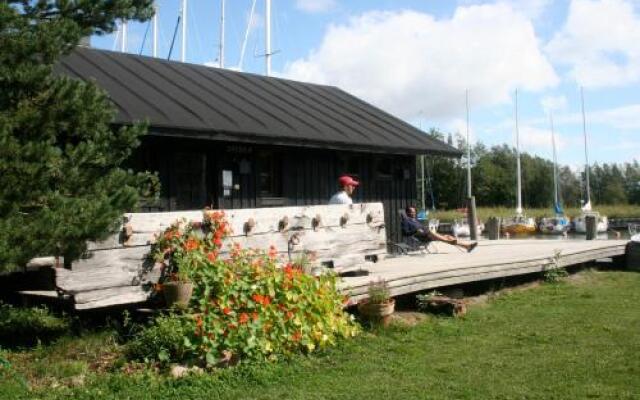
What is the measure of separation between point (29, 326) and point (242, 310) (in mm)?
2450

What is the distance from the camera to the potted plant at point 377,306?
810 centimetres

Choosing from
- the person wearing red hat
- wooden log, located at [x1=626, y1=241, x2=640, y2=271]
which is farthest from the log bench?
wooden log, located at [x1=626, y1=241, x2=640, y2=271]

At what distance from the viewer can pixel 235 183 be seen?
12.4 meters

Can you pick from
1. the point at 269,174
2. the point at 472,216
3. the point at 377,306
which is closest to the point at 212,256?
the point at 377,306

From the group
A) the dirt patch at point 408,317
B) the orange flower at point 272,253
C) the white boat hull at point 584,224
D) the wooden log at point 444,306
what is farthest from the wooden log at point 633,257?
the white boat hull at point 584,224

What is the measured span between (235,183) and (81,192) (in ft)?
21.1

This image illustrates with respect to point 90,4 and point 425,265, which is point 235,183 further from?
point 90,4

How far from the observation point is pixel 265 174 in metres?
13.1

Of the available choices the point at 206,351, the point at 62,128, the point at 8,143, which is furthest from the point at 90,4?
the point at 206,351

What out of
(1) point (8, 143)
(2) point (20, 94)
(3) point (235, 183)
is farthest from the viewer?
(3) point (235, 183)

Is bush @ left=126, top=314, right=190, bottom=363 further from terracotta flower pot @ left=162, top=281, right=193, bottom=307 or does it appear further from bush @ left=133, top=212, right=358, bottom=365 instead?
terracotta flower pot @ left=162, top=281, right=193, bottom=307

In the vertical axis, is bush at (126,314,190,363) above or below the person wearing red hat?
below

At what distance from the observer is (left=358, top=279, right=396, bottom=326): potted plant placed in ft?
26.6

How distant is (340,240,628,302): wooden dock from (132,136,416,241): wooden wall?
6.34ft
